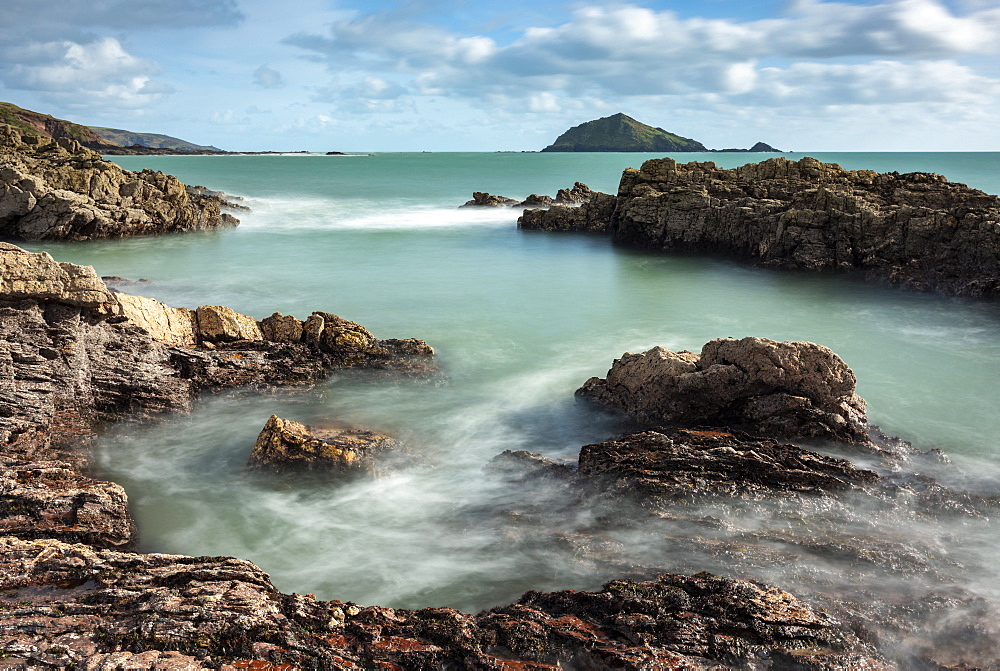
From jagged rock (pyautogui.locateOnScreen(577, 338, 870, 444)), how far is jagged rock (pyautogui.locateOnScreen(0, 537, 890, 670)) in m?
4.13

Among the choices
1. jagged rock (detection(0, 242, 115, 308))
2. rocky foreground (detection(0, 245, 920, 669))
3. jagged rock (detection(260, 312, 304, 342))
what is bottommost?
rocky foreground (detection(0, 245, 920, 669))

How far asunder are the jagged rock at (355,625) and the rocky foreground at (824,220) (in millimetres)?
17441

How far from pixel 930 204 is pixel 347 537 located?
69.6 feet

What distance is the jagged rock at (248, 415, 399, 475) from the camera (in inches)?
324

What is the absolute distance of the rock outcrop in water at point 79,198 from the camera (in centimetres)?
2611

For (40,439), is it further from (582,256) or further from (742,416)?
(582,256)

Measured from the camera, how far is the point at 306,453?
8.28 metres

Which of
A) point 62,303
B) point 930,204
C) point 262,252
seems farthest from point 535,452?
point 262,252

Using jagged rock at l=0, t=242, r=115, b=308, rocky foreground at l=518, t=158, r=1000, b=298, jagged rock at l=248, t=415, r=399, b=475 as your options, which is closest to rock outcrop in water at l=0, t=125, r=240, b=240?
jagged rock at l=0, t=242, r=115, b=308

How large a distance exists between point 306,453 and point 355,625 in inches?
156

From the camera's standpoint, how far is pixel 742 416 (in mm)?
9133

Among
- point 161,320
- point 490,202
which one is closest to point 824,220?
point 161,320

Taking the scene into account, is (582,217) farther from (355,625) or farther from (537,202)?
(355,625)

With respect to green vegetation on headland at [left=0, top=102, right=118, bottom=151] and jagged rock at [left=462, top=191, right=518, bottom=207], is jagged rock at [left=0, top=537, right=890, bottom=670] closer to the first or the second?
jagged rock at [left=462, top=191, right=518, bottom=207]
